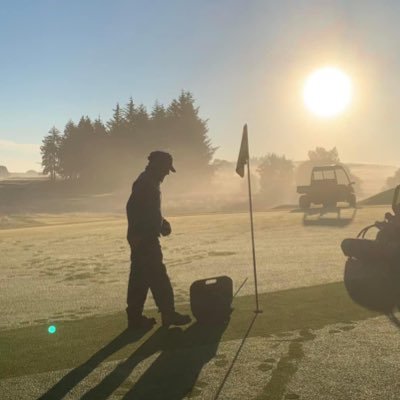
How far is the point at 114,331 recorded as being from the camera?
635cm

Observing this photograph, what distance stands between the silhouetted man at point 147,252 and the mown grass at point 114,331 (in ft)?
1.12

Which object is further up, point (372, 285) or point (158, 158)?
point (158, 158)

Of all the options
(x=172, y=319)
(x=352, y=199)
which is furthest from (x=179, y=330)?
(x=352, y=199)

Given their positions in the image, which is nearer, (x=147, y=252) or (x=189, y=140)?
(x=147, y=252)

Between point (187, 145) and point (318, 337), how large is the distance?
6182 centimetres

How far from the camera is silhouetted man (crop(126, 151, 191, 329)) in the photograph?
6.27m

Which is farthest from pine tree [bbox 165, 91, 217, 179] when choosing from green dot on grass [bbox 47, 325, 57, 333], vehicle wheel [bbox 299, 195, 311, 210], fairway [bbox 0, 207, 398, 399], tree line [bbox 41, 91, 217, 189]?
green dot on grass [bbox 47, 325, 57, 333]

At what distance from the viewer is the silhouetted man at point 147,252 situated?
6.27 meters

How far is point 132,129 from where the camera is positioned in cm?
6931

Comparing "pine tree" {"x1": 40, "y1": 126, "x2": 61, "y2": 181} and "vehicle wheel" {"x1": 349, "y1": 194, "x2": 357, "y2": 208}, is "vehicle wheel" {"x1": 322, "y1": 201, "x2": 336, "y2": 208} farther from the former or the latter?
"pine tree" {"x1": 40, "y1": 126, "x2": 61, "y2": 181}

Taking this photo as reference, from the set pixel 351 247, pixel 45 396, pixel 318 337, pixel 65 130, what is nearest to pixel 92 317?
pixel 45 396

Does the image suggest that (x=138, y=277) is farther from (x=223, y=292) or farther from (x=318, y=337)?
(x=318, y=337)

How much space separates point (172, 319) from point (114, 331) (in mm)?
772

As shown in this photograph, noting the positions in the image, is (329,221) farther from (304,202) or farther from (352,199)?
(304,202)
